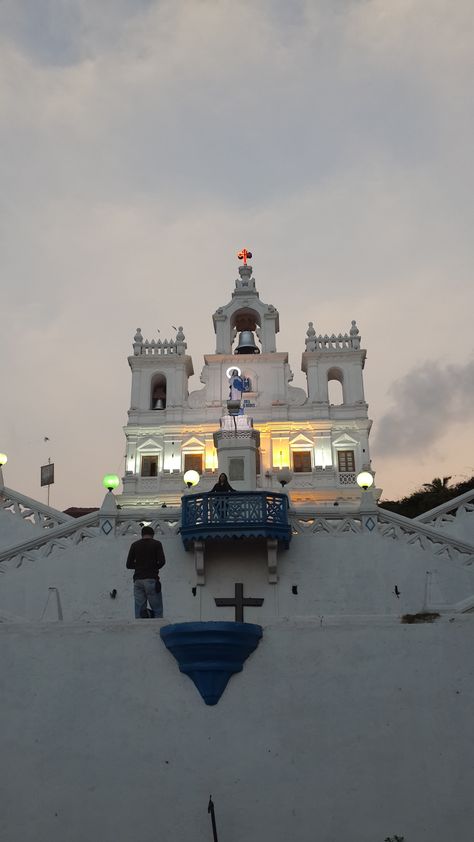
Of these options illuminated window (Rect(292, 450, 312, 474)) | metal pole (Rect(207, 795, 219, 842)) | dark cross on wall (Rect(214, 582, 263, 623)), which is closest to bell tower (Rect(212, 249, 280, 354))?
illuminated window (Rect(292, 450, 312, 474))

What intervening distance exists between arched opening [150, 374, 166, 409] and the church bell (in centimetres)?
518

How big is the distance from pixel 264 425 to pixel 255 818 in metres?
34.7

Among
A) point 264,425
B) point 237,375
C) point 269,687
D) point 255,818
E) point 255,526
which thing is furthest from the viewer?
point 264,425

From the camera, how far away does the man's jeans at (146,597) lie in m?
14.3

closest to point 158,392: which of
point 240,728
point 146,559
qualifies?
point 146,559

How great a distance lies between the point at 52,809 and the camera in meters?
11.9

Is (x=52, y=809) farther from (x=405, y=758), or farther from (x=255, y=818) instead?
(x=405, y=758)

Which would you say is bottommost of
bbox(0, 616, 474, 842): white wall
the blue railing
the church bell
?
bbox(0, 616, 474, 842): white wall

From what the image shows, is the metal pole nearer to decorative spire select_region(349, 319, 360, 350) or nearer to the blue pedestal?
the blue pedestal

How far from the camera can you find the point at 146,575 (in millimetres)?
14406

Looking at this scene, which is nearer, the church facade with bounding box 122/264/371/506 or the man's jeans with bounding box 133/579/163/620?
the man's jeans with bounding box 133/579/163/620

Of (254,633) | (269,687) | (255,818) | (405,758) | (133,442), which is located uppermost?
(133,442)

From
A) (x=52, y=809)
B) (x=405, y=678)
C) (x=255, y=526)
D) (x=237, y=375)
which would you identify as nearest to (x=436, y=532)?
(x=255, y=526)

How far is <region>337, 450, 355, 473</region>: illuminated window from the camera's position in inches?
1769
